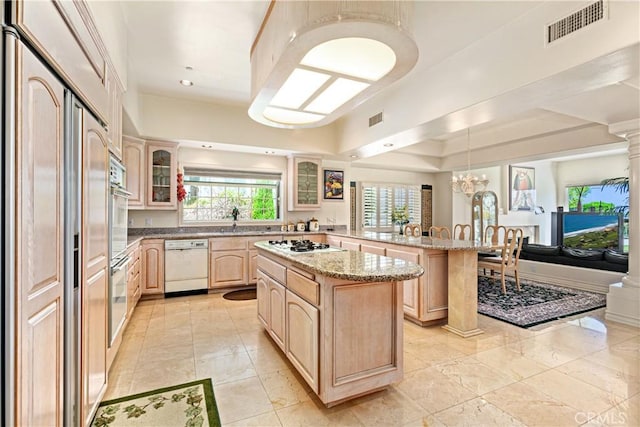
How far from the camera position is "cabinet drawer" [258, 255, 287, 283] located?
257cm

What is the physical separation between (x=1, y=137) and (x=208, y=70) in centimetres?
318

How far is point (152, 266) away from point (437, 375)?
4008 mm

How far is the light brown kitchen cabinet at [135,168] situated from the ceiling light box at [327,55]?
266cm

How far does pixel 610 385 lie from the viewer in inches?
88.8

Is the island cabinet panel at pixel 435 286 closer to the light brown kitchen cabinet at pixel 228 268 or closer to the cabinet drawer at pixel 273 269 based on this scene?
the cabinet drawer at pixel 273 269

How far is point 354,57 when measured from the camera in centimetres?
187

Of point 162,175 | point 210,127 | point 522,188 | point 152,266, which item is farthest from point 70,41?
point 522,188

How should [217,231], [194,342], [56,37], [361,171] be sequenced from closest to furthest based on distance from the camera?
[56,37] < [194,342] < [217,231] < [361,171]

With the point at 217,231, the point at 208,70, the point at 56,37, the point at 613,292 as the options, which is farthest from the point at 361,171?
the point at 56,37

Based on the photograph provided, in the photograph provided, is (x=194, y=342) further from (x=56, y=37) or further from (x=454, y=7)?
(x=454, y=7)

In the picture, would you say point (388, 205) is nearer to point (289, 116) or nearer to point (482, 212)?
point (482, 212)

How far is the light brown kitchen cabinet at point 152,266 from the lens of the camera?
4445 millimetres

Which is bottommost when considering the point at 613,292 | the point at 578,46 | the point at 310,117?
the point at 613,292

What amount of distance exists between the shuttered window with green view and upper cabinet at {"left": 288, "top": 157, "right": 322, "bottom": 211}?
5.30ft
